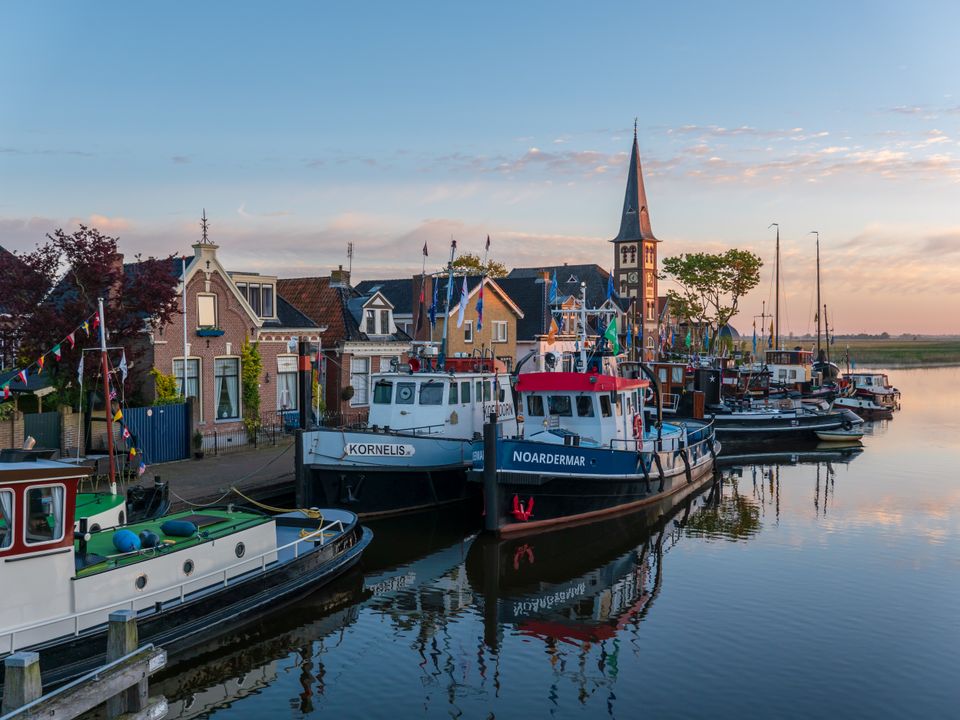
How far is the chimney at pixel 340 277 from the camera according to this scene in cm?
4716

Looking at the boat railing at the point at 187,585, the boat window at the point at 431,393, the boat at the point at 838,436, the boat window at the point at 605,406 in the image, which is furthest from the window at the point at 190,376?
the boat at the point at 838,436

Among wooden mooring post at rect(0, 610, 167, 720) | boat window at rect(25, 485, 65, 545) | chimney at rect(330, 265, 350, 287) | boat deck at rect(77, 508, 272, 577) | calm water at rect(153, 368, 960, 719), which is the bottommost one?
calm water at rect(153, 368, 960, 719)

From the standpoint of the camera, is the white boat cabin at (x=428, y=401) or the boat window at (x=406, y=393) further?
the boat window at (x=406, y=393)

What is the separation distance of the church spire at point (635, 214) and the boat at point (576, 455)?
81.0m

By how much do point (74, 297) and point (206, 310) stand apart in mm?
5260

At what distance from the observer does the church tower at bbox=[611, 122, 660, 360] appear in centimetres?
11144

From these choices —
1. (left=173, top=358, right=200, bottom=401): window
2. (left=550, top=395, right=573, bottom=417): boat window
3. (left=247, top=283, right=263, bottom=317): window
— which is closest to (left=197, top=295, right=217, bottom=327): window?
(left=173, top=358, right=200, bottom=401): window

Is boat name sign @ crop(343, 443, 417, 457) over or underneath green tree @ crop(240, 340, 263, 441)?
underneath

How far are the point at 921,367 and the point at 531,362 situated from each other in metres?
120

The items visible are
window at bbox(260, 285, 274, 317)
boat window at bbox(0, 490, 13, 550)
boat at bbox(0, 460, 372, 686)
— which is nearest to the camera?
boat window at bbox(0, 490, 13, 550)

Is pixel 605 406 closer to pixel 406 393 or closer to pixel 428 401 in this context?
pixel 428 401

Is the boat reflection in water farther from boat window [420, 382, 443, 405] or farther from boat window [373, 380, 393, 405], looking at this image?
boat window [373, 380, 393, 405]

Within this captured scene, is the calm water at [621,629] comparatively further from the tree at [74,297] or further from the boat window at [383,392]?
the tree at [74,297]

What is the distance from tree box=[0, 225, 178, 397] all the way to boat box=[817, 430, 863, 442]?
123 feet
